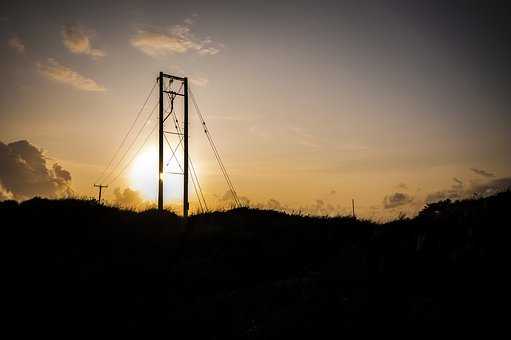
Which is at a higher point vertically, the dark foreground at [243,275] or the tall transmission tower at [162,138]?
the tall transmission tower at [162,138]

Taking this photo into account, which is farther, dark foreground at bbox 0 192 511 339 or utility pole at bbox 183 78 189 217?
utility pole at bbox 183 78 189 217

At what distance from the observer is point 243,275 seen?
1452 cm

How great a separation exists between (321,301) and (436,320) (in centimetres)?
243

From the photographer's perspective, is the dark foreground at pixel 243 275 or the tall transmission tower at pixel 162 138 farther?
the tall transmission tower at pixel 162 138

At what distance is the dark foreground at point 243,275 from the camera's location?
6.25 m

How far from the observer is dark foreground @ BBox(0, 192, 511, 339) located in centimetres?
625

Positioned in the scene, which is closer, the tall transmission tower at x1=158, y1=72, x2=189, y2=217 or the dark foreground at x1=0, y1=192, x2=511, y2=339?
the dark foreground at x1=0, y1=192, x2=511, y2=339

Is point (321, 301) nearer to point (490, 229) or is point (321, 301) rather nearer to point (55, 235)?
point (490, 229)

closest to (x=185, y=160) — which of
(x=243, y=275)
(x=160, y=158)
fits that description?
(x=160, y=158)

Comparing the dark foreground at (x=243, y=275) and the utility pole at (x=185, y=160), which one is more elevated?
the utility pole at (x=185, y=160)

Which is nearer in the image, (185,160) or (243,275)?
(243,275)

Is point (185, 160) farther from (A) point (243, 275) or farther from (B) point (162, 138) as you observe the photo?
(A) point (243, 275)

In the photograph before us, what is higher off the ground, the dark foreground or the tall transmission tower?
the tall transmission tower

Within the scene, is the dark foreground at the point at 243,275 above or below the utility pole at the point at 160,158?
below
